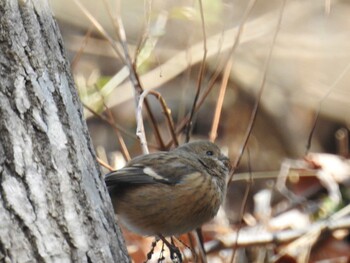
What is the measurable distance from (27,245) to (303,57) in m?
5.82

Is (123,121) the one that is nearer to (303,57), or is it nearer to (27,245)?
(303,57)

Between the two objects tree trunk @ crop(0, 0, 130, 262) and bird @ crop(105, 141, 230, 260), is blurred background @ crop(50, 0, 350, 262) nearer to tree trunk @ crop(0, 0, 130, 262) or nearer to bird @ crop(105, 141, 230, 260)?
bird @ crop(105, 141, 230, 260)

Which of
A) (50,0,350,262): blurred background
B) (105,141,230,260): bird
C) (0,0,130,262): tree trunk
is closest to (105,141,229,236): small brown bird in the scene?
(105,141,230,260): bird

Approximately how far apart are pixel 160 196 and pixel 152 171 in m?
0.14

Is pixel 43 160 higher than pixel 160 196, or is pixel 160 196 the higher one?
pixel 160 196

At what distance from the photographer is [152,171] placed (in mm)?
4688

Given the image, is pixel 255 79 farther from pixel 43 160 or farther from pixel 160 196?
pixel 43 160

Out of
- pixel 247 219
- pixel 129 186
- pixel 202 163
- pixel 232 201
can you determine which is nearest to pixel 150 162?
pixel 129 186

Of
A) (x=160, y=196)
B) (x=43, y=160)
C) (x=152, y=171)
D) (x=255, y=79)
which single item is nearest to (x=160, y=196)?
(x=160, y=196)

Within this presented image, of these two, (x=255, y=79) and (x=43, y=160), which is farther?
(x=255, y=79)

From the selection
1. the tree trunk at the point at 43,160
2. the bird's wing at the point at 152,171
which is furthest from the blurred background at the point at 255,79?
the tree trunk at the point at 43,160

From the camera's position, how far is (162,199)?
15.4 ft

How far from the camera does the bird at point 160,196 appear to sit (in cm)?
463

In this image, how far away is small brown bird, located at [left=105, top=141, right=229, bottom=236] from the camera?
4.63 metres
